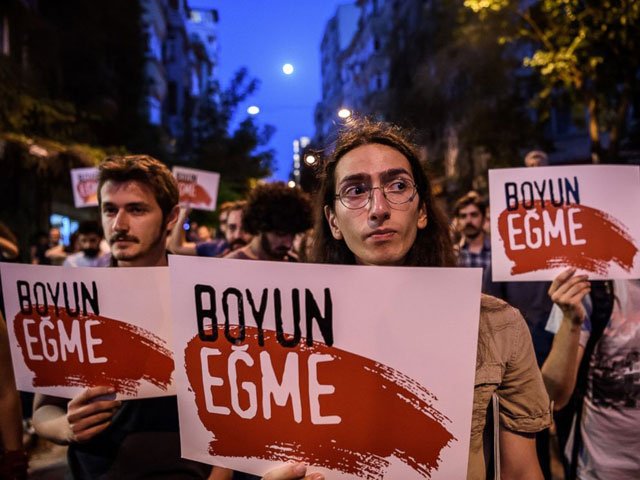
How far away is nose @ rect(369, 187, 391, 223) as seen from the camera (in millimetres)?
1836

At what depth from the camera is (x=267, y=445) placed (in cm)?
168

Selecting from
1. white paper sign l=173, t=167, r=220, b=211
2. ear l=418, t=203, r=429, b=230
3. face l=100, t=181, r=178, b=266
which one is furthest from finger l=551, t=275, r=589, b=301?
white paper sign l=173, t=167, r=220, b=211

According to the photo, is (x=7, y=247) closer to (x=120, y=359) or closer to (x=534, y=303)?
(x=120, y=359)

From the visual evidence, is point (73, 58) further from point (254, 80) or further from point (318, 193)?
point (318, 193)

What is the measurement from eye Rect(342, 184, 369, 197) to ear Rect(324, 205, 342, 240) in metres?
0.17

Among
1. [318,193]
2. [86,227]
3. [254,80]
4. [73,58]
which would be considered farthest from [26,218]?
[318,193]

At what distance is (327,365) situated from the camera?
64.8 inches

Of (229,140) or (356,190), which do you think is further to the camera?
(229,140)

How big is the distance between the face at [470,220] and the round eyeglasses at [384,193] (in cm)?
387

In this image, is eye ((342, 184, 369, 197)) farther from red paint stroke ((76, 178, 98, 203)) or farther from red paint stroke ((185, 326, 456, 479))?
red paint stroke ((76, 178, 98, 203))

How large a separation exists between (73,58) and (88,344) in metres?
21.1

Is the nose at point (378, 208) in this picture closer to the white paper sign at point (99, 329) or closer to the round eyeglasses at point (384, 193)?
the round eyeglasses at point (384, 193)

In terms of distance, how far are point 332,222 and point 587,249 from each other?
1249mm

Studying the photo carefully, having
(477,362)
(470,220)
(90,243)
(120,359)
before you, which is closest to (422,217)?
(477,362)
